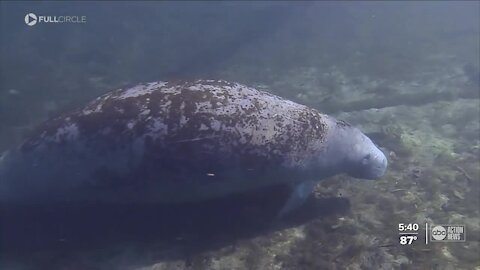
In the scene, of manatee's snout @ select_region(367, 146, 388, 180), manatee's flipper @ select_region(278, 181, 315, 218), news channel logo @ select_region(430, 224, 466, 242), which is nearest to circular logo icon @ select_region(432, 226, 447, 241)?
news channel logo @ select_region(430, 224, 466, 242)

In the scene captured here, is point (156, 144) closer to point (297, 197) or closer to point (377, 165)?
point (297, 197)

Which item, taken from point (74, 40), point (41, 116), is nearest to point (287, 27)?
point (74, 40)

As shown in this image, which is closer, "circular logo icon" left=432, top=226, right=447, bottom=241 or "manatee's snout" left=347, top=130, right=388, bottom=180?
"circular logo icon" left=432, top=226, right=447, bottom=241

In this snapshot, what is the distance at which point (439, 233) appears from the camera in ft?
17.5

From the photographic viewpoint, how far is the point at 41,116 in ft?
27.6

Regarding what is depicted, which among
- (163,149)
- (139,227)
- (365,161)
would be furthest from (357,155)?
(139,227)

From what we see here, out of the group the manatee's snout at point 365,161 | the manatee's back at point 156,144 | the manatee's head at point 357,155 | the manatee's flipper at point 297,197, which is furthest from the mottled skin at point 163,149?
the manatee's snout at point 365,161

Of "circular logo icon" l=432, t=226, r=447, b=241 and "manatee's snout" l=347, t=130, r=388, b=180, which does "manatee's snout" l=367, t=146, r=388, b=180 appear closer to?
"manatee's snout" l=347, t=130, r=388, b=180

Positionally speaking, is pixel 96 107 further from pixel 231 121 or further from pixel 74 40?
pixel 74 40

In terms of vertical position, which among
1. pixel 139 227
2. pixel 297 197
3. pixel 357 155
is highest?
pixel 357 155

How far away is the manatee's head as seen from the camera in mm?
6121

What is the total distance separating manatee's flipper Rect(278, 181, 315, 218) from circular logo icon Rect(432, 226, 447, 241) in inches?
61.7

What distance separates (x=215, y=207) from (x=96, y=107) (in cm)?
192

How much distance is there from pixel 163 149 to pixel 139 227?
108 cm
